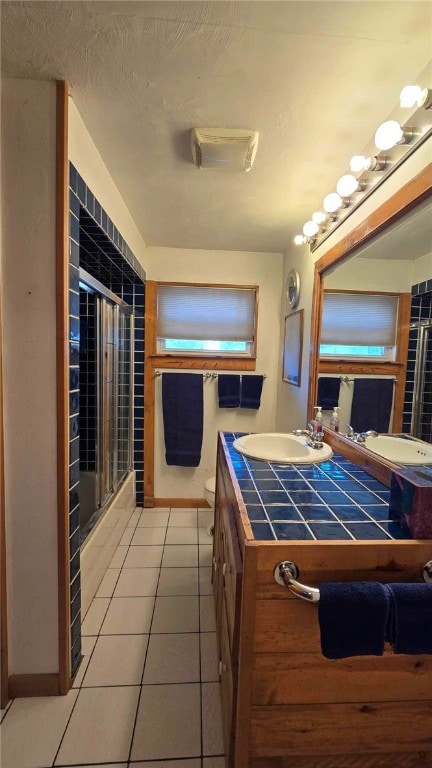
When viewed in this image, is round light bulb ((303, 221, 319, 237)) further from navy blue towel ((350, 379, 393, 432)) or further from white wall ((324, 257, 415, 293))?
navy blue towel ((350, 379, 393, 432))

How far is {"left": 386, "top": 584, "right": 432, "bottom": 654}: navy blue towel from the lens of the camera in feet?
2.45

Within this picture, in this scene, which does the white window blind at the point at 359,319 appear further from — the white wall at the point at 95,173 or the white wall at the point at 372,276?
the white wall at the point at 95,173

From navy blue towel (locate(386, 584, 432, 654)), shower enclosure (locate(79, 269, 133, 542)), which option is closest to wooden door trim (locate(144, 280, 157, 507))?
shower enclosure (locate(79, 269, 133, 542))

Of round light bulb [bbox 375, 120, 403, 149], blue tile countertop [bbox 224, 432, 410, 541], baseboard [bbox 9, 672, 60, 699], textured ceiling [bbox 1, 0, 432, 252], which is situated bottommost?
baseboard [bbox 9, 672, 60, 699]

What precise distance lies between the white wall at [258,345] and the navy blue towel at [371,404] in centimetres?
130

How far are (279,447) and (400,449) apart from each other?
1.97ft

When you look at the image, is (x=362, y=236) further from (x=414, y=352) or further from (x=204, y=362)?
(x=204, y=362)

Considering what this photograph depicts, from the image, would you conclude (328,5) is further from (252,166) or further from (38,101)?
(38,101)

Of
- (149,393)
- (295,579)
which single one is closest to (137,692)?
(295,579)

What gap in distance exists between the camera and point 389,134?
106 centimetres

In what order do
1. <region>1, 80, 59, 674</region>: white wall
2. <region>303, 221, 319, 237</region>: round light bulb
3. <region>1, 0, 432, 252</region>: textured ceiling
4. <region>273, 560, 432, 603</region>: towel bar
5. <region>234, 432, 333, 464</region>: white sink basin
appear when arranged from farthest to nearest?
<region>303, 221, 319, 237</region>: round light bulb
<region>234, 432, 333, 464</region>: white sink basin
<region>1, 80, 59, 674</region>: white wall
<region>1, 0, 432, 252</region>: textured ceiling
<region>273, 560, 432, 603</region>: towel bar

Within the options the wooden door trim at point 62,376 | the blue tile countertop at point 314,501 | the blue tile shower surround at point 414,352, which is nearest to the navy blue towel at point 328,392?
the blue tile countertop at point 314,501

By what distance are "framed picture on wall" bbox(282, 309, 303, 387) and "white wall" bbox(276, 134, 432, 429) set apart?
0.20 ft

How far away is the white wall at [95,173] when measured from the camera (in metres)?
1.20
